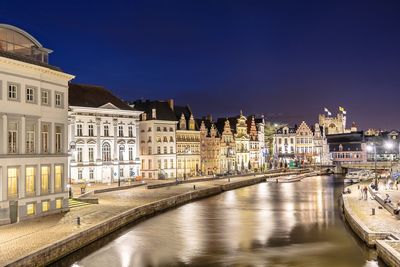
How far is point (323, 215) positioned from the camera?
52.8 metres

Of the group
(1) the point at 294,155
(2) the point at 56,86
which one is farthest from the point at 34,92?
(1) the point at 294,155

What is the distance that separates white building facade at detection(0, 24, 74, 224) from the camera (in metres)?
35.7

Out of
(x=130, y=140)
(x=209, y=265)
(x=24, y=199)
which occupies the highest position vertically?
(x=130, y=140)

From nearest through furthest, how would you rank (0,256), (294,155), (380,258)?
(0,256)
(380,258)
(294,155)

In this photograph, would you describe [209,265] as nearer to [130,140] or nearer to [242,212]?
[242,212]

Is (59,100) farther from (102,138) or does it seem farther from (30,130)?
(102,138)

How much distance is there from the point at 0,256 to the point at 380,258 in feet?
69.2

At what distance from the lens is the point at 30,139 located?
125 ft

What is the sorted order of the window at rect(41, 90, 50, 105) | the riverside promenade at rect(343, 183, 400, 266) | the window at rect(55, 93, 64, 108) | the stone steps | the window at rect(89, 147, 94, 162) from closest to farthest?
1. the riverside promenade at rect(343, 183, 400, 266)
2. the window at rect(41, 90, 50, 105)
3. the window at rect(55, 93, 64, 108)
4. the stone steps
5. the window at rect(89, 147, 94, 162)

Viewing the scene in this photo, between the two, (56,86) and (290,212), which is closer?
(56,86)

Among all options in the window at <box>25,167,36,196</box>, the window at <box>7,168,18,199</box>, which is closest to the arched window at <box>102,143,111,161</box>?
the window at <box>25,167,36,196</box>

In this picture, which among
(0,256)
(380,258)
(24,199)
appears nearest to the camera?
(0,256)

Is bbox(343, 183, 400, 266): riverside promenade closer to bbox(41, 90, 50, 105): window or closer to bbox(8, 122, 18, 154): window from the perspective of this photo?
bbox(8, 122, 18, 154): window

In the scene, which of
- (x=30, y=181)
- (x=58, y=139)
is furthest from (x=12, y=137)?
(x=58, y=139)
